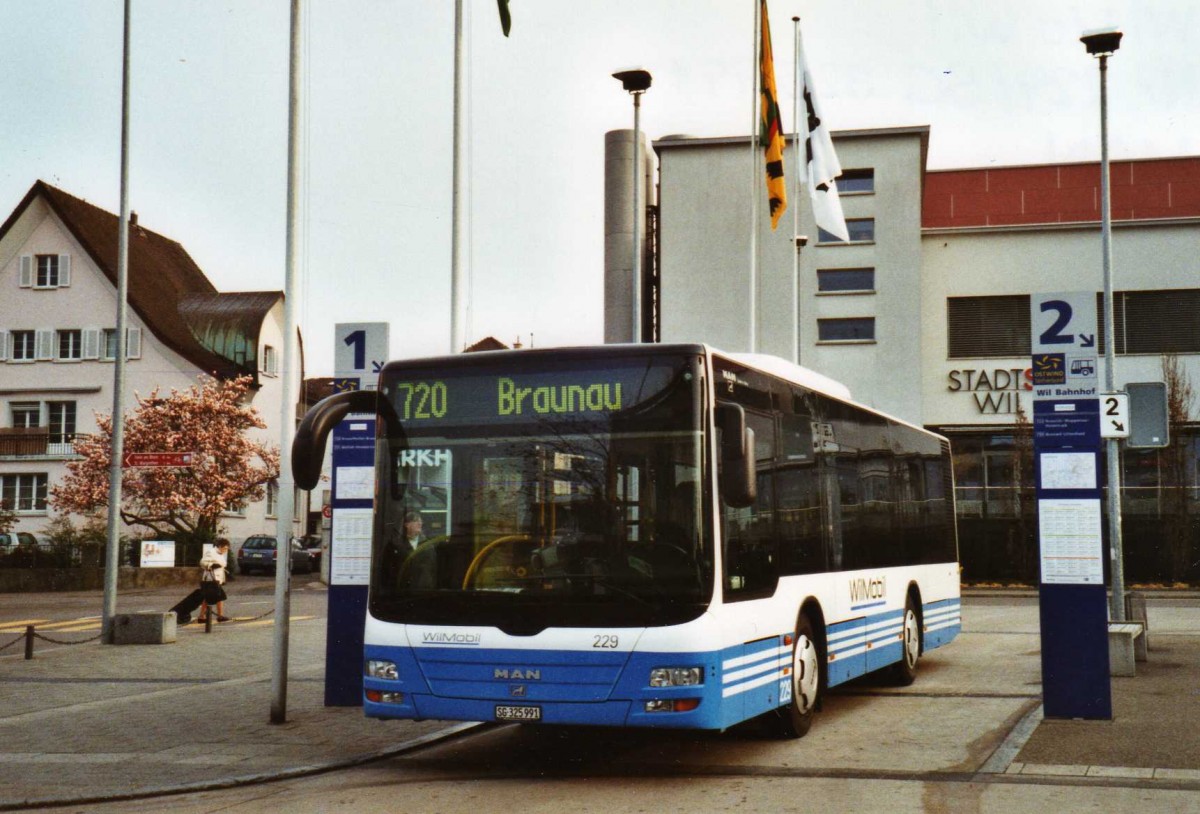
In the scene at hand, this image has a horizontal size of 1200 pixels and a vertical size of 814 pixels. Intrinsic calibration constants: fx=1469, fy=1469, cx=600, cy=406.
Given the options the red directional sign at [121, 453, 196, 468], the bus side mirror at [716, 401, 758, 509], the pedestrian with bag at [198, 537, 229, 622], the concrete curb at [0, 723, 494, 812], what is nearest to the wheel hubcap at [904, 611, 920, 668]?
the concrete curb at [0, 723, 494, 812]

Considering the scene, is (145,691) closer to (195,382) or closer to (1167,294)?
(1167,294)

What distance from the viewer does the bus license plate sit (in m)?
9.38

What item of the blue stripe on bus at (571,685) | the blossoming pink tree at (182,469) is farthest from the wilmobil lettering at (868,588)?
the blossoming pink tree at (182,469)

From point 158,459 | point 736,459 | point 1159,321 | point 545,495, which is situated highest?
point 1159,321

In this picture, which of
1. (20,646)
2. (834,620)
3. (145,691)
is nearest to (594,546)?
(834,620)

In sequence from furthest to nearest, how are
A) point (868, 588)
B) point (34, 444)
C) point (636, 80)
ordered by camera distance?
point (34, 444), point (636, 80), point (868, 588)

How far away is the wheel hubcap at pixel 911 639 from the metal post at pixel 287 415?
6419 millimetres

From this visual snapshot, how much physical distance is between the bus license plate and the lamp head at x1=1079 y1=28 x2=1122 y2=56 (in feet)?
50.3

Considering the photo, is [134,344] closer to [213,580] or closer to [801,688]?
[213,580]

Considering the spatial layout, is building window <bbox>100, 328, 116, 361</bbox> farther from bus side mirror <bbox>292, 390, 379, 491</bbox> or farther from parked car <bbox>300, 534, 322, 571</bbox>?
bus side mirror <bbox>292, 390, 379, 491</bbox>

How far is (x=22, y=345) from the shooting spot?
60.9m

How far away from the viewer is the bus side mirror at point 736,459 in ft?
29.9

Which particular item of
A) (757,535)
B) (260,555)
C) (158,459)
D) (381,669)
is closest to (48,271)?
(260,555)

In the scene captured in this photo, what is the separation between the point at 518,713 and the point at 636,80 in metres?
19.9
